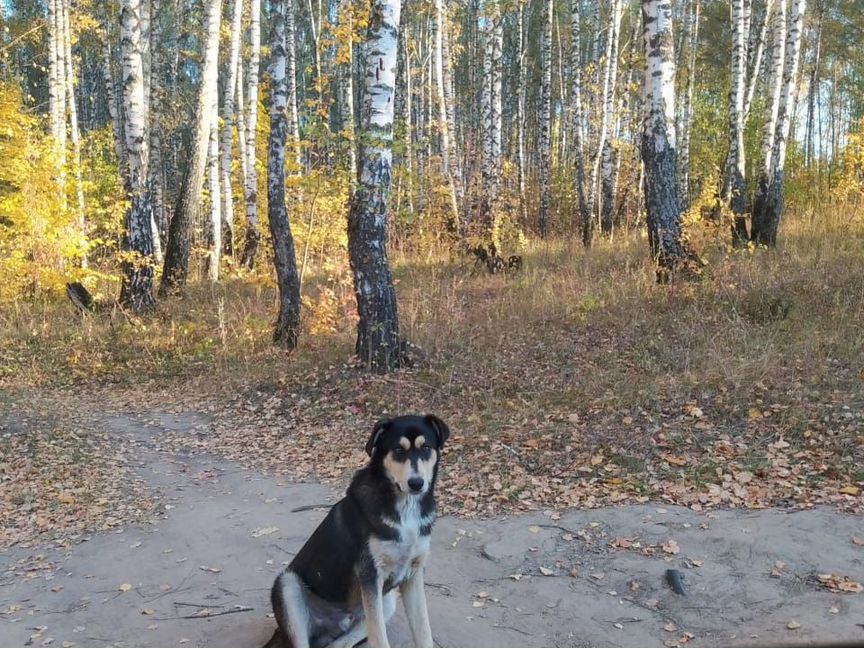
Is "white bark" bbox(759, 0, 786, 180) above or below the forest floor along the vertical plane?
above

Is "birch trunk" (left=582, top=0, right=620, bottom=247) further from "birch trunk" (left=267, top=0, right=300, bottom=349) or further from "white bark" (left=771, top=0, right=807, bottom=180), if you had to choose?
"birch trunk" (left=267, top=0, right=300, bottom=349)

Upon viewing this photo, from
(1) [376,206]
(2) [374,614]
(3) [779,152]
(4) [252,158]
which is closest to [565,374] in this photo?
(1) [376,206]

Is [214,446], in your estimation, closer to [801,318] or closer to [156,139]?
[801,318]

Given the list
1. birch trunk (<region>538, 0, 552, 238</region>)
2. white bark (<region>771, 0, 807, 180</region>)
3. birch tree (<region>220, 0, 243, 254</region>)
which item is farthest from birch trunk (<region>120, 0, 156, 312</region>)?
white bark (<region>771, 0, 807, 180</region>)

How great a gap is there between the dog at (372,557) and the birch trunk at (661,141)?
345 inches

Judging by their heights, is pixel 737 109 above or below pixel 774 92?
below

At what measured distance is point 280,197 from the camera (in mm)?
11328

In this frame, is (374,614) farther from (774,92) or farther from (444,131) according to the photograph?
(444,131)

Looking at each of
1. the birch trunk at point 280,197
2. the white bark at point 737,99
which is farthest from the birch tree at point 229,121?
the white bark at point 737,99

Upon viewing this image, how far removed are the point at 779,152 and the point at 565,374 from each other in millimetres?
8396

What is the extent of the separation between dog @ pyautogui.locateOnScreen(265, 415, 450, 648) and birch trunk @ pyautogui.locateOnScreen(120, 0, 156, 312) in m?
11.1

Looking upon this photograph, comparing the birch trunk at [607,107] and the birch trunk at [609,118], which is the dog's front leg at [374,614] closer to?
the birch trunk at [607,107]

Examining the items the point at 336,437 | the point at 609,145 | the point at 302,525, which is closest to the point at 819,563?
the point at 302,525

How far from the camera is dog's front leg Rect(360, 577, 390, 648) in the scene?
3.53 metres
